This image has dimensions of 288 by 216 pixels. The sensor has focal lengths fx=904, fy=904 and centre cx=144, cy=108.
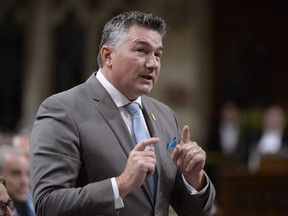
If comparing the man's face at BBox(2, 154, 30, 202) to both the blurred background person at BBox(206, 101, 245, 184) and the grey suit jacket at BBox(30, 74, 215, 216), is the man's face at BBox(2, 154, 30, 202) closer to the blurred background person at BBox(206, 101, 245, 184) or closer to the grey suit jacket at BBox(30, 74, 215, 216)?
the grey suit jacket at BBox(30, 74, 215, 216)

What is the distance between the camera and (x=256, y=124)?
10.8 meters

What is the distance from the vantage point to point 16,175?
14.4 ft

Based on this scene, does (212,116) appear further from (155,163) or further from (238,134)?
(155,163)

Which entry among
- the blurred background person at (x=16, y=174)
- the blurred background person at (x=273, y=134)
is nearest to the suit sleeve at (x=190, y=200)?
the blurred background person at (x=16, y=174)

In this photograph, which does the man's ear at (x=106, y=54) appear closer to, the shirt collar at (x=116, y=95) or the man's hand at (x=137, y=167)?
the shirt collar at (x=116, y=95)

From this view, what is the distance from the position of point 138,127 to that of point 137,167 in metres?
0.36

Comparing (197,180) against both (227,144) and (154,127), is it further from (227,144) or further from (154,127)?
(227,144)

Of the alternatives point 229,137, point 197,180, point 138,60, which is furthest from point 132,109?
point 229,137

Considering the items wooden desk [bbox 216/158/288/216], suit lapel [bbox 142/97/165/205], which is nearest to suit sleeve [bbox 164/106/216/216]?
suit lapel [bbox 142/97/165/205]

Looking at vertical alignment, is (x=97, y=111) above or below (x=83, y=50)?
above

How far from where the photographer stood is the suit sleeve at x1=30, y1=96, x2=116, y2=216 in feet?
9.48

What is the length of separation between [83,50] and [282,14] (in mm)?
2634

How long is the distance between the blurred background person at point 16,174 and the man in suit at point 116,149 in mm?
1167

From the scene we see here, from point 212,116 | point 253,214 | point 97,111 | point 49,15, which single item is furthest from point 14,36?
point 97,111
